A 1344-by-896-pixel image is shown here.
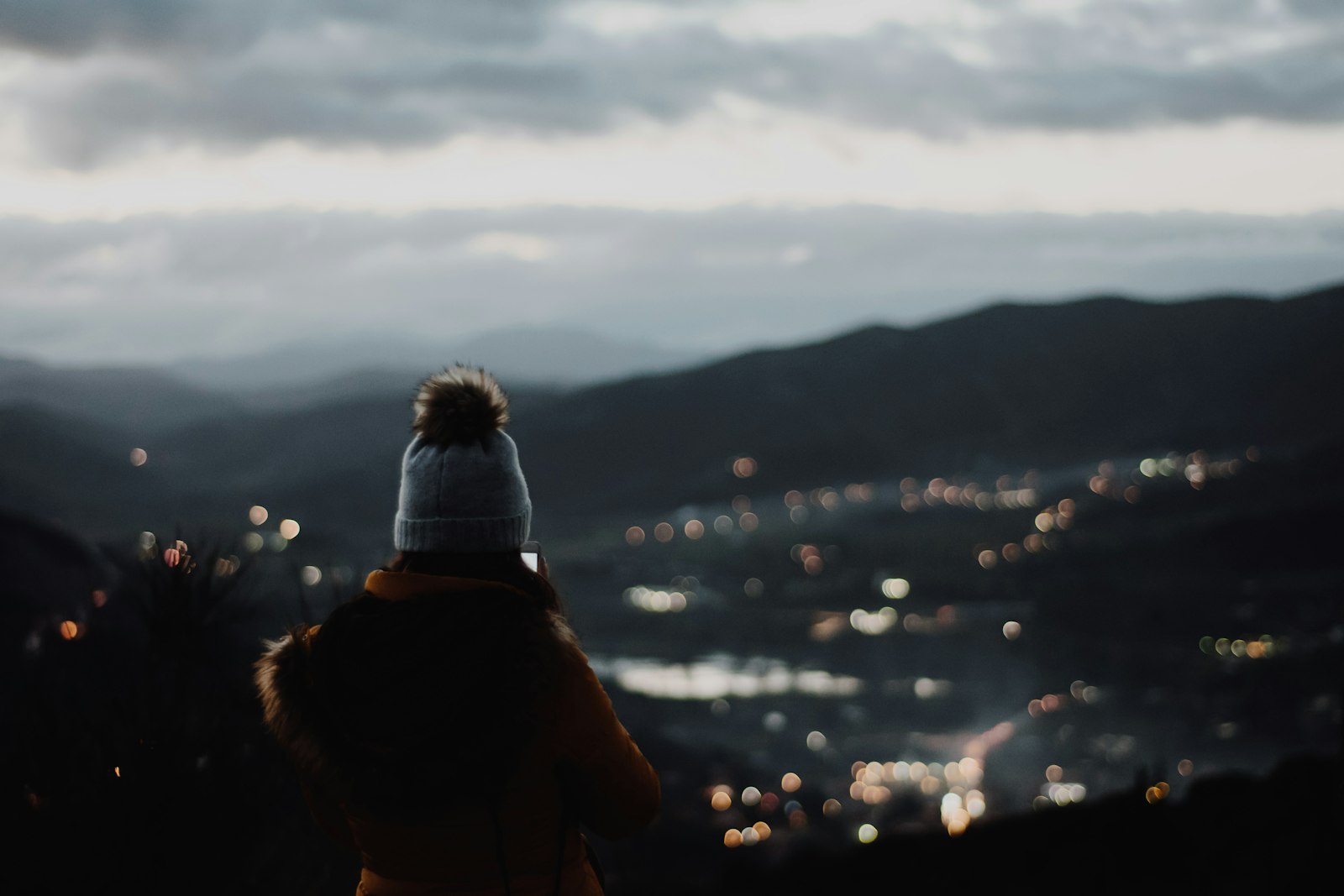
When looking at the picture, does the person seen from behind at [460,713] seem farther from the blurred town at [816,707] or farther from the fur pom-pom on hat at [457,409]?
the blurred town at [816,707]

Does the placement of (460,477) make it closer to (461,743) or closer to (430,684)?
(430,684)

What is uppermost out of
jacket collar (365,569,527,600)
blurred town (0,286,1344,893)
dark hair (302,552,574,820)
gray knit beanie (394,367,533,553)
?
gray knit beanie (394,367,533,553)

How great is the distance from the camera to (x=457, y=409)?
3551 mm

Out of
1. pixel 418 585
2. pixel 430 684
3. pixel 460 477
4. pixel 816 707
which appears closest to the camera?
pixel 430 684

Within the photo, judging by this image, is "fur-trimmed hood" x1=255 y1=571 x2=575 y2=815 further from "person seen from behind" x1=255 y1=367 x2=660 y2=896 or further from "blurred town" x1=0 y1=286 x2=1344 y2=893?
"blurred town" x1=0 y1=286 x2=1344 y2=893

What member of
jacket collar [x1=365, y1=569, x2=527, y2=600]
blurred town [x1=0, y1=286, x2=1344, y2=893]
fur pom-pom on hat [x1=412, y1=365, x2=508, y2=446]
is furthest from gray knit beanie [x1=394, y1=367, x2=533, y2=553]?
blurred town [x1=0, y1=286, x2=1344, y2=893]

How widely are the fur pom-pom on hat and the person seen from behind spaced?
0.01 metres

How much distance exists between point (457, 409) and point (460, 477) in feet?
0.66

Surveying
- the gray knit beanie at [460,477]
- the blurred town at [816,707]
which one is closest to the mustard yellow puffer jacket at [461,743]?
the gray knit beanie at [460,477]

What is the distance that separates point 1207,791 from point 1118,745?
11547 centimetres

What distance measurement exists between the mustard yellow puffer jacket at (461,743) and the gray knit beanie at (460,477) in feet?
0.52

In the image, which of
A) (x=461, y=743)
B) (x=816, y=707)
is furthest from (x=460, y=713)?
(x=816, y=707)

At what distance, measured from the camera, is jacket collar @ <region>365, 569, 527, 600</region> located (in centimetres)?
331

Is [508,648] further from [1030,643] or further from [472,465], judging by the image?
[1030,643]
